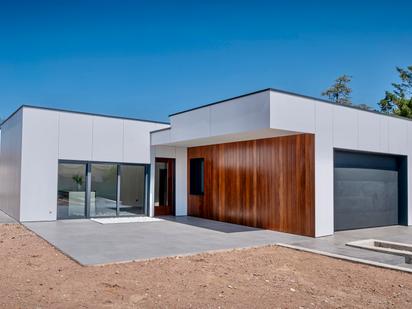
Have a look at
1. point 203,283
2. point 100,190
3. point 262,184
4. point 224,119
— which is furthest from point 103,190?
point 203,283

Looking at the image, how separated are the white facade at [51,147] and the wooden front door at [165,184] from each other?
67 cm

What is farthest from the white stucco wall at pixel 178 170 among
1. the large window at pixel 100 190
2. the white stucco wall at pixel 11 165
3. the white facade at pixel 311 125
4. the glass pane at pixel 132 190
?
the white stucco wall at pixel 11 165

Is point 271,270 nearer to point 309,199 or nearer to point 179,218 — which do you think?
point 309,199

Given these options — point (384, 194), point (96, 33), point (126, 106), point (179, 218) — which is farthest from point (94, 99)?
point (384, 194)

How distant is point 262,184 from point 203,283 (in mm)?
5528

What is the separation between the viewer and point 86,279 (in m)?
4.83

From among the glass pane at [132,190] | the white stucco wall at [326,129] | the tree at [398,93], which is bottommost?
the glass pane at [132,190]

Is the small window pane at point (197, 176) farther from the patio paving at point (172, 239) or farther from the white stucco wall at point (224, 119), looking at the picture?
the patio paving at point (172, 239)

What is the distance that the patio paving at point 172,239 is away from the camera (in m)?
6.44

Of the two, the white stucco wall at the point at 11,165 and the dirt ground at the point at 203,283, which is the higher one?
the white stucco wall at the point at 11,165

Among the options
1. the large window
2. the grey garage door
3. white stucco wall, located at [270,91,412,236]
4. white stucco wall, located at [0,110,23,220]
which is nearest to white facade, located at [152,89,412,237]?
white stucco wall, located at [270,91,412,236]

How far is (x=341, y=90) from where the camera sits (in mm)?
31359

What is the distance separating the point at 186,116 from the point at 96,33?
6.02 meters

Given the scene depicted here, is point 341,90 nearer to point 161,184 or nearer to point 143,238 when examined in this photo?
point 161,184
